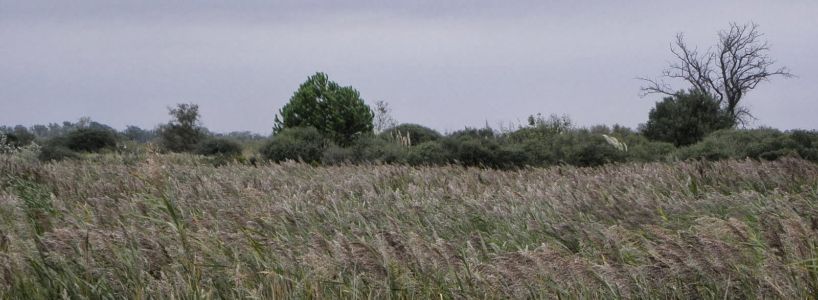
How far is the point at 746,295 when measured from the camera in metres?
3.96

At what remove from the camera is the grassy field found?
A: 4.07 meters

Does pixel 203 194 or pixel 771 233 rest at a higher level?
pixel 203 194

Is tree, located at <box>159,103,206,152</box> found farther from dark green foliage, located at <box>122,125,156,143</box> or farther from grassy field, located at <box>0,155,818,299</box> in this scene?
grassy field, located at <box>0,155,818,299</box>

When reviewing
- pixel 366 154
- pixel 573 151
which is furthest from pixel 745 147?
pixel 366 154

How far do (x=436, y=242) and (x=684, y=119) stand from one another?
20.0 meters

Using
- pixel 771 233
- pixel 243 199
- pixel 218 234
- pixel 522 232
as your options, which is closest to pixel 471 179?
pixel 243 199

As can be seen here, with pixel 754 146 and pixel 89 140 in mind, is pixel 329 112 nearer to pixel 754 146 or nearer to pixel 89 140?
pixel 89 140

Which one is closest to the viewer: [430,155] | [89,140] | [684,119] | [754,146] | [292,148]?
[754,146]

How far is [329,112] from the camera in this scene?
26.7 metres

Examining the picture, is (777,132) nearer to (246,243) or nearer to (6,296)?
(246,243)

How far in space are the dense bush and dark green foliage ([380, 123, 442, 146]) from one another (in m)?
11.7

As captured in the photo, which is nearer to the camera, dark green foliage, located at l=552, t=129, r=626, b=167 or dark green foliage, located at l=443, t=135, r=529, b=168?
dark green foliage, located at l=552, t=129, r=626, b=167

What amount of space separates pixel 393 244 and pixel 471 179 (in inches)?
Result: 190

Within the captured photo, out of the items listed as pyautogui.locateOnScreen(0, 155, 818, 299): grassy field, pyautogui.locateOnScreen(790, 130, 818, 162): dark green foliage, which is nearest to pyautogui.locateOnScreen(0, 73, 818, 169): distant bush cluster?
pyautogui.locateOnScreen(790, 130, 818, 162): dark green foliage
